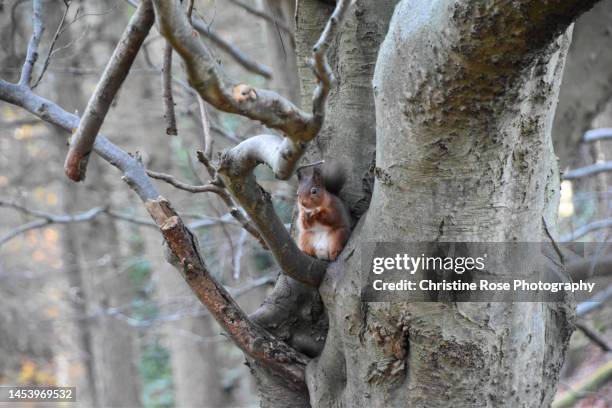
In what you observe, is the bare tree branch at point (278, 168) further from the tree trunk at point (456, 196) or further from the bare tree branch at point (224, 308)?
the bare tree branch at point (224, 308)

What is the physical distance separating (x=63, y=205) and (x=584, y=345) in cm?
619

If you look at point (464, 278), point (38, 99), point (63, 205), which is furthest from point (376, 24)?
point (63, 205)

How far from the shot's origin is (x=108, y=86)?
71.9 inches

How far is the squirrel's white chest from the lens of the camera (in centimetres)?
236

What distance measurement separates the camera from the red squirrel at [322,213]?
7.64ft

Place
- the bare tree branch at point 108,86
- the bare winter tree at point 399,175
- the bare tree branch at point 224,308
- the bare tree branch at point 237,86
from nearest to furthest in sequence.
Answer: the bare tree branch at point 237,86 < the bare winter tree at point 399,175 < the bare tree branch at point 108,86 < the bare tree branch at point 224,308

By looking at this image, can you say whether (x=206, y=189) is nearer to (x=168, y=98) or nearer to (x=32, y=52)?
(x=168, y=98)

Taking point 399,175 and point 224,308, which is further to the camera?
point 224,308

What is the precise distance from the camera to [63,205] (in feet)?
26.7

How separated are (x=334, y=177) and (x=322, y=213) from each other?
0.71 ft

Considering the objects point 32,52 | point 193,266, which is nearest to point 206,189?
point 193,266

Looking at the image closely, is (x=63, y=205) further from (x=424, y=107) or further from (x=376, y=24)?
(x=424, y=107)

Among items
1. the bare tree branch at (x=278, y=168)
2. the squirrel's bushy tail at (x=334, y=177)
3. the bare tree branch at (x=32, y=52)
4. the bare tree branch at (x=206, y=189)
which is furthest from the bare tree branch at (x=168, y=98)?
the squirrel's bushy tail at (x=334, y=177)

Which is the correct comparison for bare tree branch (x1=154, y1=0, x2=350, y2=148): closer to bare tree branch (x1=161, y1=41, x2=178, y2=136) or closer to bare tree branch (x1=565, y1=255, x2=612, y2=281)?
bare tree branch (x1=161, y1=41, x2=178, y2=136)
